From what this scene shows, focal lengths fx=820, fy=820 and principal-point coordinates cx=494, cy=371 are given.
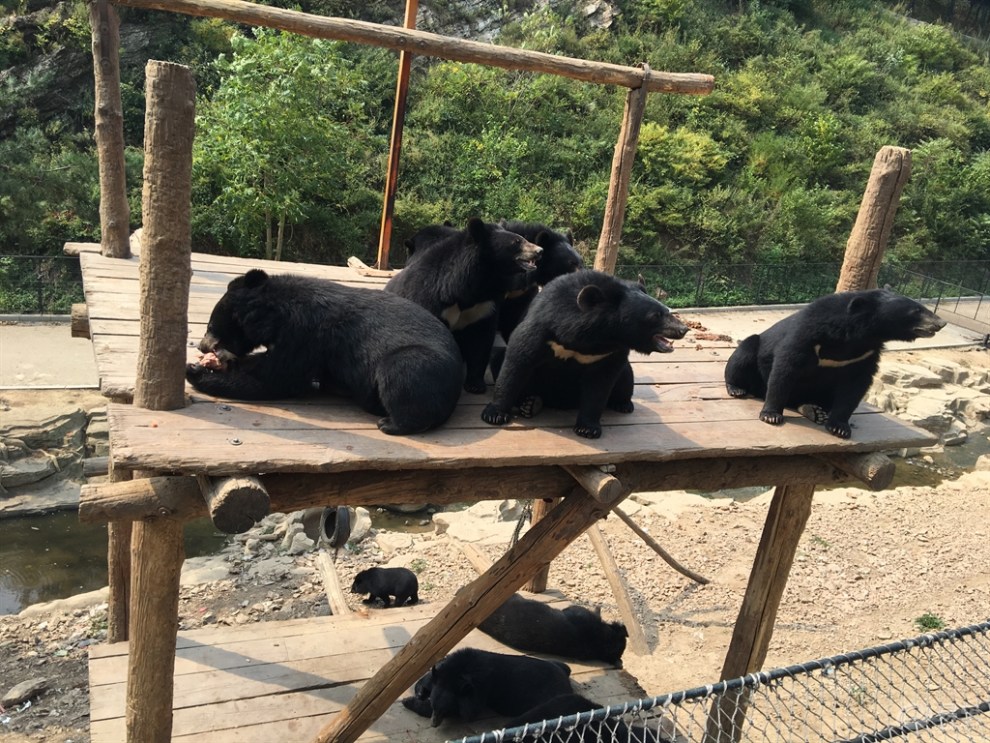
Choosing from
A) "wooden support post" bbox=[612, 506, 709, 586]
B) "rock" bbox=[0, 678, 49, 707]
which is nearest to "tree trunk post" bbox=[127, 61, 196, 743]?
"rock" bbox=[0, 678, 49, 707]

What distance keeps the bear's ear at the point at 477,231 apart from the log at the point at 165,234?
168 cm

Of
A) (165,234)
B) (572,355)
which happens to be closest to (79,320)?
(165,234)

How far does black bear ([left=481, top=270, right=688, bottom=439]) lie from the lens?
420 cm

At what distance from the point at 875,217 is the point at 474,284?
2708mm

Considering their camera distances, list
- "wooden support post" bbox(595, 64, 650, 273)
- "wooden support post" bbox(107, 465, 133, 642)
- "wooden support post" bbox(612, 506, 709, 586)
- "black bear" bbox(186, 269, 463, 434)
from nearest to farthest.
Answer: "black bear" bbox(186, 269, 463, 434) < "wooden support post" bbox(107, 465, 133, 642) < "wooden support post" bbox(595, 64, 650, 273) < "wooden support post" bbox(612, 506, 709, 586)

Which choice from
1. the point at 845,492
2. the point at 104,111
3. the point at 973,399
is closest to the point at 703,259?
the point at 973,399

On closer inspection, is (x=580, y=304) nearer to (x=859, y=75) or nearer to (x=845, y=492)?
(x=845, y=492)

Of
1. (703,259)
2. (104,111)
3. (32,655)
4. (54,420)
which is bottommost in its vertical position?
(32,655)

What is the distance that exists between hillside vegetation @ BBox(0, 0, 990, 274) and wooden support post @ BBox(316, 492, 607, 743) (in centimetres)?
1149

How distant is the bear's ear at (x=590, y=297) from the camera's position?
165 inches

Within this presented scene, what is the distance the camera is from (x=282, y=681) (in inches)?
222

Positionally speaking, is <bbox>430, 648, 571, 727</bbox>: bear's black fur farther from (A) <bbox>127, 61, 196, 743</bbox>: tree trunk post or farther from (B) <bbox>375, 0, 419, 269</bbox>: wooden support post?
(B) <bbox>375, 0, 419, 269</bbox>: wooden support post

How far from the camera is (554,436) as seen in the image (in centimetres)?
423

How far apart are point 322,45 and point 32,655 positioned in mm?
11253
